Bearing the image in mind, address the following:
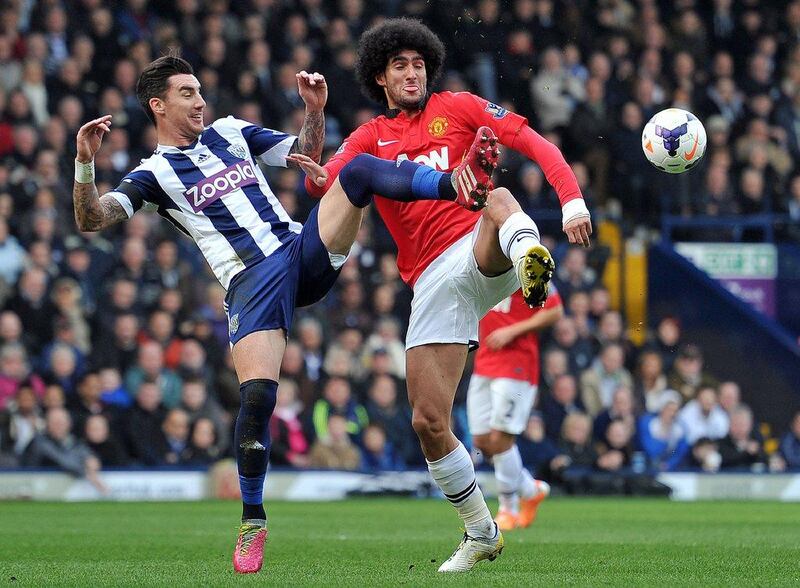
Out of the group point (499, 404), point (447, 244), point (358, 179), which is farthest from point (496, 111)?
point (499, 404)

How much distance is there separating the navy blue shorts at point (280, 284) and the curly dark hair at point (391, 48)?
1135 mm

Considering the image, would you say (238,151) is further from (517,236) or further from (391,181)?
(517,236)

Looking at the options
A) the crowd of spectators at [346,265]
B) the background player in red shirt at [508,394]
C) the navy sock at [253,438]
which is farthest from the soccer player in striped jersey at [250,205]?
the crowd of spectators at [346,265]

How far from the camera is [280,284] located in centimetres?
707

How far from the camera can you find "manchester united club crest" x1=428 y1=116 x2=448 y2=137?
7.33m

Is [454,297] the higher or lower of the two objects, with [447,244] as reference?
lower

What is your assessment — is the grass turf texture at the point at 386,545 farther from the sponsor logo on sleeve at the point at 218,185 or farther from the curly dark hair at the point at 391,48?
the curly dark hair at the point at 391,48

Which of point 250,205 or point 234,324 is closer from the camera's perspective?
point 234,324

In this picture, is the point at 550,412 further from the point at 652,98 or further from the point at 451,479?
the point at 451,479

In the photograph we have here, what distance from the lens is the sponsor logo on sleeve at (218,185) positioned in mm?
7320

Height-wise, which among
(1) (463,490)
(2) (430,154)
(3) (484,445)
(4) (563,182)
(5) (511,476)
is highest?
(2) (430,154)

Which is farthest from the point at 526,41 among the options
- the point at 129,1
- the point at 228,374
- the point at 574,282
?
the point at 228,374

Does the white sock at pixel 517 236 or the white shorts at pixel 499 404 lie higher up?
the white sock at pixel 517 236

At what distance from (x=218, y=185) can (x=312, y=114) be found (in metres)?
0.62
